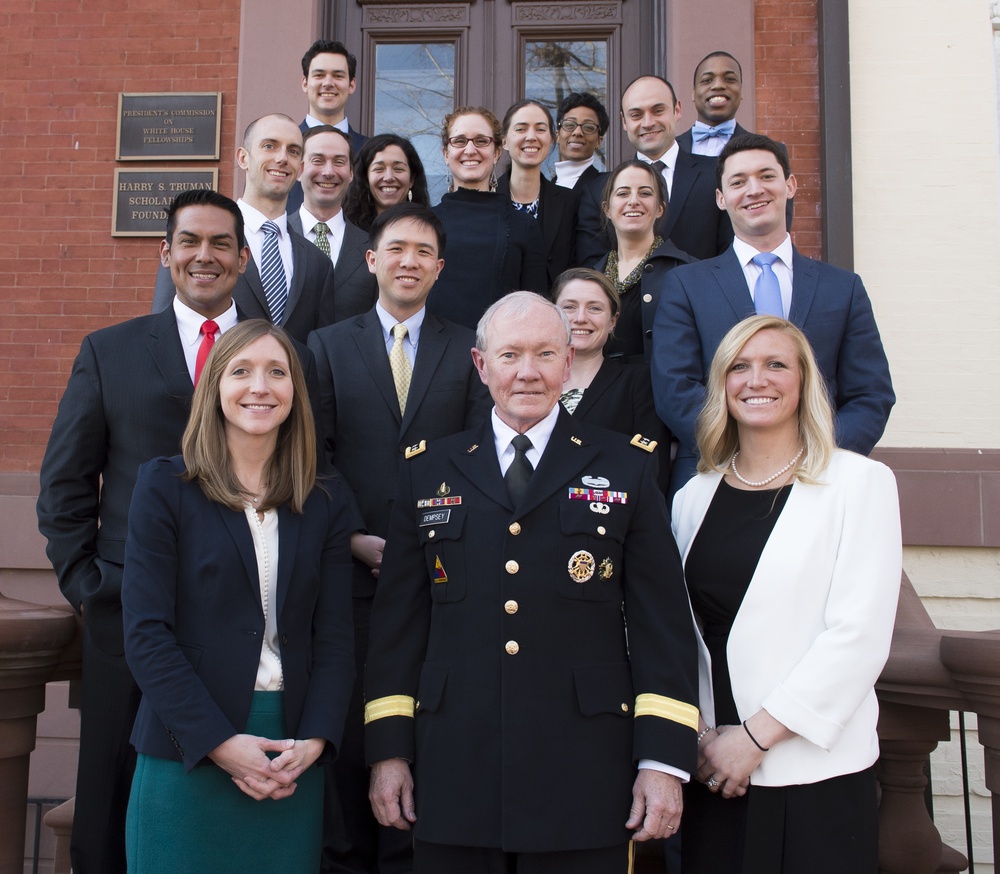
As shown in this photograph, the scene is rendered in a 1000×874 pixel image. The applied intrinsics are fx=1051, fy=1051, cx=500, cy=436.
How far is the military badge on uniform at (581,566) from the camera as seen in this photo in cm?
257

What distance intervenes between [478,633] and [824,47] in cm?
502

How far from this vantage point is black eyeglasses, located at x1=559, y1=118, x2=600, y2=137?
5.68 meters

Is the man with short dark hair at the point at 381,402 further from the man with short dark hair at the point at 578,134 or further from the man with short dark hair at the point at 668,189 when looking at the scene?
the man with short dark hair at the point at 578,134

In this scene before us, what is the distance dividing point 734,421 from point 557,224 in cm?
229

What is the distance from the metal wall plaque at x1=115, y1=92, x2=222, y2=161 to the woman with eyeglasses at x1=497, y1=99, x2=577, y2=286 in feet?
7.87

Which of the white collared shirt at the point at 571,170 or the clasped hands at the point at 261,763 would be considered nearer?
the clasped hands at the point at 261,763

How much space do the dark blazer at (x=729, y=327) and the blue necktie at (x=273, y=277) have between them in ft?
A: 4.77

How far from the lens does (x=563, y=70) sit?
23.0 ft

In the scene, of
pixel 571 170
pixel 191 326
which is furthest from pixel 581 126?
pixel 191 326

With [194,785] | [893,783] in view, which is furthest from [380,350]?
[893,783]

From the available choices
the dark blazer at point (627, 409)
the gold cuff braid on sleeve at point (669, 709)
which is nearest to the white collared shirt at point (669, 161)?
the dark blazer at point (627, 409)

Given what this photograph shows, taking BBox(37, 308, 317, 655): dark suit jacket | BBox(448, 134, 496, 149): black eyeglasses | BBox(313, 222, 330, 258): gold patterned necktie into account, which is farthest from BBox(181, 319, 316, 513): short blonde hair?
BBox(448, 134, 496, 149): black eyeglasses

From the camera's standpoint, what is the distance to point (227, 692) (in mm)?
2541

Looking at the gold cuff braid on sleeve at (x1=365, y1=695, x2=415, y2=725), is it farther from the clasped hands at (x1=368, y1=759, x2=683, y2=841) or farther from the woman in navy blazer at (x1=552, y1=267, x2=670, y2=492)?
the woman in navy blazer at (x1=552, y1=267, x2=670, y2=492)
